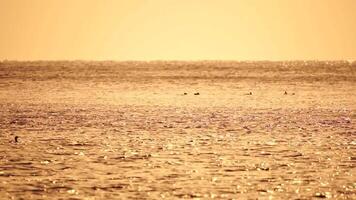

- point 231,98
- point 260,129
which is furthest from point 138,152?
point 231,98

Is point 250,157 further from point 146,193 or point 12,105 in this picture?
point 12,105

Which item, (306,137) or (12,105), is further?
(12,105)

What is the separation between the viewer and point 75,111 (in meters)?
65.4

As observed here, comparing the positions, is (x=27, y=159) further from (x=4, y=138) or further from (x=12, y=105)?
(x=12, y=105)

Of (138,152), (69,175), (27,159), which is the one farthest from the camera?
(138,152)

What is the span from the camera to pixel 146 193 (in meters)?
29.2

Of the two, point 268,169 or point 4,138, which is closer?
point 268,169

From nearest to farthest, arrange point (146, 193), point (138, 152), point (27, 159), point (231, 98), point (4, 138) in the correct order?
point (146, 193)
point (27, 159)
point (138, 152)
point (4, 138)
point (231, 98)

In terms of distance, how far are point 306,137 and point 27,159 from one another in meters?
16.3

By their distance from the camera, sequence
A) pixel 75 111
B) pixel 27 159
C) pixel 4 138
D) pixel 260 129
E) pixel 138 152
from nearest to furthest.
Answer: pixel 27 159, pixel 138 152, pixel 4 138, pixel 260 129, pixel 75 111

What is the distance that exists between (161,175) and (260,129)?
18791 mm

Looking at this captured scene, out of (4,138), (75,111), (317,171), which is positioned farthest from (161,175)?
(75,111)

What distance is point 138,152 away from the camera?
39.4 metres

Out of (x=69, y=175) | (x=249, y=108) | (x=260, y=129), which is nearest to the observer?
(x=69, y=175)
